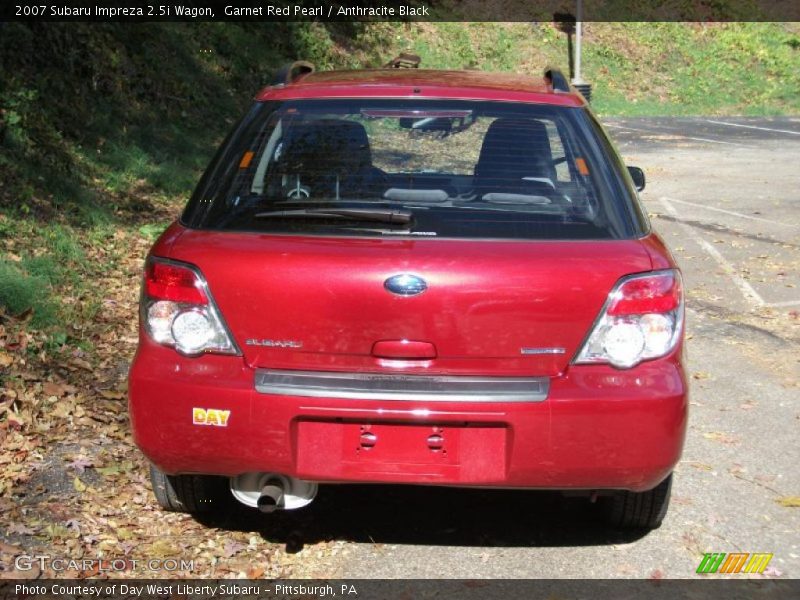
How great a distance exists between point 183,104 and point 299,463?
13471 millimetres

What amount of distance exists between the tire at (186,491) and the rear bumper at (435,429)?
577 millimetres

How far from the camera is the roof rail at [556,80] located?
462 cm

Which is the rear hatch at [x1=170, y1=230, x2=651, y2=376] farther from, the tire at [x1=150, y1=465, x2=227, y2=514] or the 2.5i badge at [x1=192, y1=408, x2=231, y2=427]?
the tire at [x1=150, y1=465, x2=227, y2=514]

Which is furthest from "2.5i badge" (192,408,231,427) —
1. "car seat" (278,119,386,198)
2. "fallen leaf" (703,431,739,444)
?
"fallen leaf" (703,431,739,444)

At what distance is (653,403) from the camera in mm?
3666

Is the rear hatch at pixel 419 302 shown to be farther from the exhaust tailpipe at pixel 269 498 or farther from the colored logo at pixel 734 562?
the colored logo at pixel 734 562

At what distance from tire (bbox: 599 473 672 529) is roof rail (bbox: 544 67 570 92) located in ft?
5.49

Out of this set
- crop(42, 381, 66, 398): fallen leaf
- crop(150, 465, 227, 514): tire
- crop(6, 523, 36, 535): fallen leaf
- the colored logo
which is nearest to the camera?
the colored logo

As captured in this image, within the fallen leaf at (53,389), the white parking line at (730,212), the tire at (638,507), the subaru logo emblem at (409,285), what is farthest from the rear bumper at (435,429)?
the white parking line at (730,212)

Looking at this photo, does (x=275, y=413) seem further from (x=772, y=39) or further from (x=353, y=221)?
(x=772, y=39)

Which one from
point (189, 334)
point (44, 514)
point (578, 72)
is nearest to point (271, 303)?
point (189, 334)

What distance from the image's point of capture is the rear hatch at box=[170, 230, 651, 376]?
3.60m

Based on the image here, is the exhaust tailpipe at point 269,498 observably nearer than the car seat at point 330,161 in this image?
Yes

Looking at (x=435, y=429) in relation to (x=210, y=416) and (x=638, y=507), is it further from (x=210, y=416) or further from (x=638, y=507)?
(x=638, y=507)
